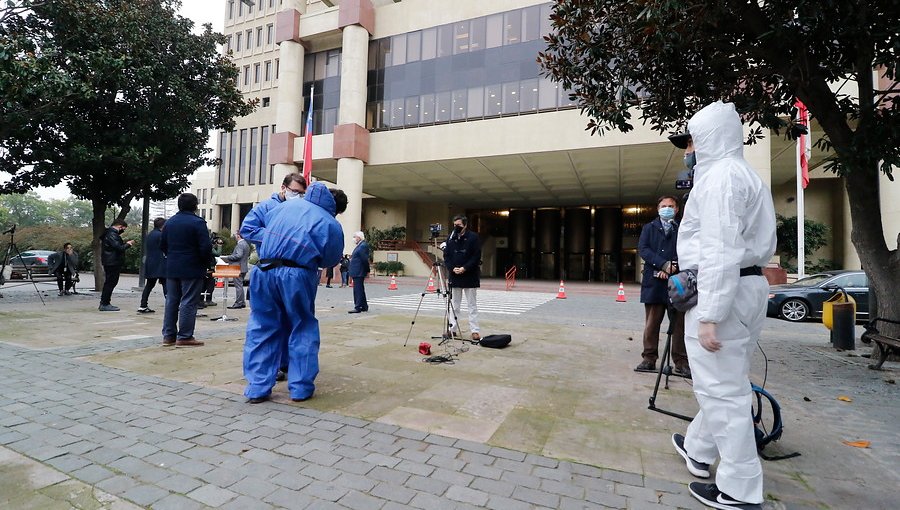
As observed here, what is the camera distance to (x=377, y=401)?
363 cm

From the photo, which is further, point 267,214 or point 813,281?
point 813,281

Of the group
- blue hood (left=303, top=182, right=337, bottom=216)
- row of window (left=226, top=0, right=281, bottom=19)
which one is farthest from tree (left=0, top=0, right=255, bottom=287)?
row of window (left=226, top=0, right=281, bottom=19)

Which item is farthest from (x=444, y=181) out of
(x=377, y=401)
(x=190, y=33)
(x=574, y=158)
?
(x=377, y=401)

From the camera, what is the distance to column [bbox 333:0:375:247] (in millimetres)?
24016

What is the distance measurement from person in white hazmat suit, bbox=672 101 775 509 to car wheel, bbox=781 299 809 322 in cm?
1144

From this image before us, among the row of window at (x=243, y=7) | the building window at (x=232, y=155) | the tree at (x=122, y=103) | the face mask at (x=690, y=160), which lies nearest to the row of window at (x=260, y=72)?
the building window at (x=232, y=155)

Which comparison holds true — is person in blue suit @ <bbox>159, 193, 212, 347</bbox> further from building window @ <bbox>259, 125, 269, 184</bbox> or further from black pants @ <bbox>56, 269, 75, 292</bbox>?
building window @ <bbox>259, 125, 269, 184</bbox>

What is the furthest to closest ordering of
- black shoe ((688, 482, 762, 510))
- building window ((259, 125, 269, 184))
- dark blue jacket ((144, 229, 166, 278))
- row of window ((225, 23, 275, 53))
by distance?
1. row of window ((225, 23, 275, 53))
2. building window ((259, 125, 269, 184))
3. dark blue jacket ((144, 229, 166, 278))
4. black shoe ((688, 482, 762, 510))

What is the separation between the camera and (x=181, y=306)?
5.76 m

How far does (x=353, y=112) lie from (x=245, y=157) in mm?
23675

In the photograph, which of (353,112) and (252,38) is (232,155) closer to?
(252,38)

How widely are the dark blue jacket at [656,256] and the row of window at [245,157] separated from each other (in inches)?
1631

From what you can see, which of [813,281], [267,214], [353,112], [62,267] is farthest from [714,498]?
[353,112]

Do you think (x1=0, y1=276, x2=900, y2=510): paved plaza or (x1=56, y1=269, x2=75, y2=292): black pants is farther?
(x1=56, y1=269, x2=75, y2=292): black pants
